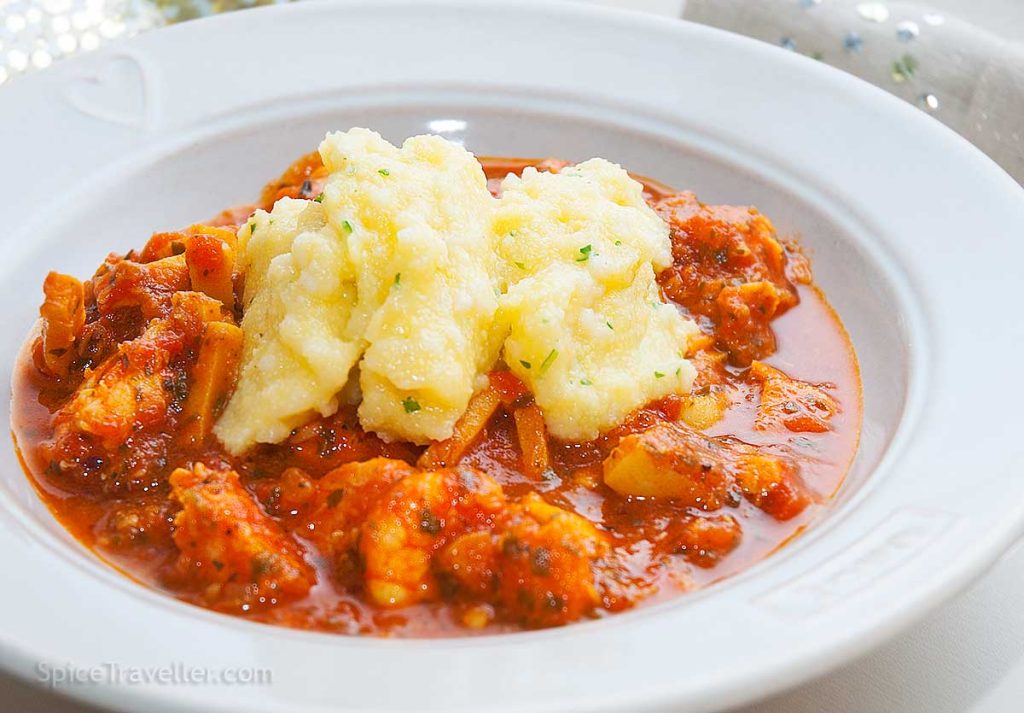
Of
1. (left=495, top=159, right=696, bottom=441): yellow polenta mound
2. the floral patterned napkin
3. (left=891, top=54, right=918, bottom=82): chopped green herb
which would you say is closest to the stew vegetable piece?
(left=495, top=159, right=696, bottom=441): yellow polenta mound

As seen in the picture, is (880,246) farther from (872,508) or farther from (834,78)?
(872,508)

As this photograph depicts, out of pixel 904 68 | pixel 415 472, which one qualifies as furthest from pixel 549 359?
pixel 904 68

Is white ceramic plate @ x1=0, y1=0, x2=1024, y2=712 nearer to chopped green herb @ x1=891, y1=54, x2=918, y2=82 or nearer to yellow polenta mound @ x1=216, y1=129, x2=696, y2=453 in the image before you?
chopped green herb @ x1=891, y1=54, x2=918, y2=82

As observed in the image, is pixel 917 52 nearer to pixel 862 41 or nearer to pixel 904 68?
pixel 904 68

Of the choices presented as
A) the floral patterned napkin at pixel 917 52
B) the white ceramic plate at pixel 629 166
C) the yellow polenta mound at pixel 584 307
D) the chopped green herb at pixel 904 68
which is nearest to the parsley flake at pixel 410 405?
the yellow polenta mound at pixel 584 307

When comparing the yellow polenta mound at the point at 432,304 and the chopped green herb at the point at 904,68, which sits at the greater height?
the chopped green herb at the point at 904,68

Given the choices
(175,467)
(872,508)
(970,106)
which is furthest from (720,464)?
(970,106)

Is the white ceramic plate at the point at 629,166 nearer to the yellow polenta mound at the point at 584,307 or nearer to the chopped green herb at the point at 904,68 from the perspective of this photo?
the chopped green herb at the point at 904,68
